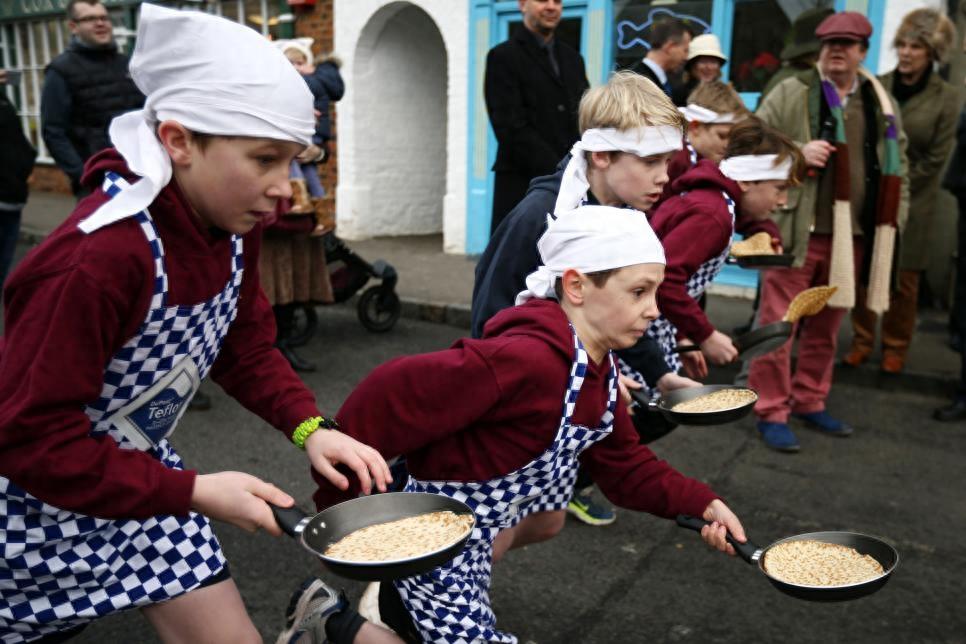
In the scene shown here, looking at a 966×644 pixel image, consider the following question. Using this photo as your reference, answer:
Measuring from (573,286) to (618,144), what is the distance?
82 centimetres

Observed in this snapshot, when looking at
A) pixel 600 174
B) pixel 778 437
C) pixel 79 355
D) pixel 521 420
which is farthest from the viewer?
pixel 778 437

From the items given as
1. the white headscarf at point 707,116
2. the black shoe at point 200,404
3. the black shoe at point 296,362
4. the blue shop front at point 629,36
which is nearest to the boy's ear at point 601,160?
the white headscarf at point 707,116

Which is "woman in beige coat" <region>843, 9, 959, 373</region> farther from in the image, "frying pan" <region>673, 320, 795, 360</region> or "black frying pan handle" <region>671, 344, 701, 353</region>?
"black frying pan handle" <region>671, 344, 701, 353</region>

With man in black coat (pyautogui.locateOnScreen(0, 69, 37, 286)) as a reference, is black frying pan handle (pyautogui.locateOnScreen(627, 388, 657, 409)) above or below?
below

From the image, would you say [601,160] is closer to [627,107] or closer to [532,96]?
[627,107]

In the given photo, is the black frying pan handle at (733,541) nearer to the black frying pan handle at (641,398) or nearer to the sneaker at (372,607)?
the black frying pan handle at (641,398)

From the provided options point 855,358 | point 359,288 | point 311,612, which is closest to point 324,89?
point 359,288

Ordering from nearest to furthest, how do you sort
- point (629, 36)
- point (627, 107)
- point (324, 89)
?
point (627, 107) → point (324, 89) → point (629, 36)

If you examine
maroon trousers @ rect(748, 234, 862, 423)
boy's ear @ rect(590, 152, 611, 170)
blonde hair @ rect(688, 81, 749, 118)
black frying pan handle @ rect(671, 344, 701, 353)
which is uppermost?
blonde hair @ rect(688, 81, 749, 118)

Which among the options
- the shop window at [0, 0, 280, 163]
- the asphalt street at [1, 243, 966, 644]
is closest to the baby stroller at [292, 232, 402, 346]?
the asphalt street at [1, 243, 966, 644]

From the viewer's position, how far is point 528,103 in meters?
5.73

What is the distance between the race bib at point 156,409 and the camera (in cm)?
196

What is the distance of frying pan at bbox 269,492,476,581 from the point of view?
1716mm

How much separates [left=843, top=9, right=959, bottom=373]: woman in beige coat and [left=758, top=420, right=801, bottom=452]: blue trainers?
1.60m
